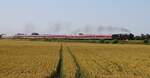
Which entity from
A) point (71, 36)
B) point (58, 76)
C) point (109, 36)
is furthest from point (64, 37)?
point (58, 76)

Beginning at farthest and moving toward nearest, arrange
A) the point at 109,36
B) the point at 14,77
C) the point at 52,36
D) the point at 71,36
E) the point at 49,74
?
the point at 52,36 → the point at 71,36 → the point at 109,36 → the point at 49,74 → the point at 14,77

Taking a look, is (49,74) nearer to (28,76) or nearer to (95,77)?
(28,76)

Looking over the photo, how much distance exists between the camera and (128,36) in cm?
11356

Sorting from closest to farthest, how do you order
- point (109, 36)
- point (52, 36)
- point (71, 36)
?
point (109, 36) → point (71, 36) → point (52, 36)

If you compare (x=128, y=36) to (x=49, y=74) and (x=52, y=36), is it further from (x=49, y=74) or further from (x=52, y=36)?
(x=49, y=74)

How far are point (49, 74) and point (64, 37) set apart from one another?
110 metres

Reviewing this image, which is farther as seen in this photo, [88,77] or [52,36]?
[52,36]

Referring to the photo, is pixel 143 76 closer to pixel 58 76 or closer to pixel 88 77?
pixel 88 77

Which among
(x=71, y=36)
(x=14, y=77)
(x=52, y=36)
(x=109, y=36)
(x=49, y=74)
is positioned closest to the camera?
(x=14, y=77)

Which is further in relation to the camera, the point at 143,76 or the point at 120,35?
the point at 120,35

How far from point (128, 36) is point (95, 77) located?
98.7 meters

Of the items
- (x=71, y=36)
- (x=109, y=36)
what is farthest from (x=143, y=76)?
(x=71, y=36)

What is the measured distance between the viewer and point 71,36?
12606 centimetres

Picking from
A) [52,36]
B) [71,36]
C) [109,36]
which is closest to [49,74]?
[109,36]
